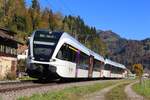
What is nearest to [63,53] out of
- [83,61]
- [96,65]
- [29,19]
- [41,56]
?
[41,56]

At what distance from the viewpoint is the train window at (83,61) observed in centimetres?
4669

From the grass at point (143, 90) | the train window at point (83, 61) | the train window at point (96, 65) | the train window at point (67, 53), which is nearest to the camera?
the grass at point (143, 90)

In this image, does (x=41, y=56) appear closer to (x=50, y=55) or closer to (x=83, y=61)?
(x=50, y=55)

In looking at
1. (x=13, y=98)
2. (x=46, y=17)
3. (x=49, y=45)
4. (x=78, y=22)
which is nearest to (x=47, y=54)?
(x=49, y=45)

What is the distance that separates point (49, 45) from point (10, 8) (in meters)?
92.7

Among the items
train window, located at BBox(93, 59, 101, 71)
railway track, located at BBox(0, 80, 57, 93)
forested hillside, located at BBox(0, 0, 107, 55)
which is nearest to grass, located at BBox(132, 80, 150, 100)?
railway track, located at BBox(0, 80, 57, 93)

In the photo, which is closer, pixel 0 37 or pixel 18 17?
pixel 0 37

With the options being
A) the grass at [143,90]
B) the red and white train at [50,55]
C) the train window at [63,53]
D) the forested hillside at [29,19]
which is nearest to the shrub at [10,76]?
the grass at [143,90]

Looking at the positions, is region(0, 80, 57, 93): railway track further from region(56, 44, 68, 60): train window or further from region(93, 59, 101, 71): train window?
region(93, 59, 101, 71): train window

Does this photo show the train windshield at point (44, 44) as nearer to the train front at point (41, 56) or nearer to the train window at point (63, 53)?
the train front at point (41, 56)

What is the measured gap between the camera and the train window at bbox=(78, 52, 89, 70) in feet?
153

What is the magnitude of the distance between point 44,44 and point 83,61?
12510 millimetres

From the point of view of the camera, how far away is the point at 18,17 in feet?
446

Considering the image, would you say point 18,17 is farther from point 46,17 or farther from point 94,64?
point 94,64
